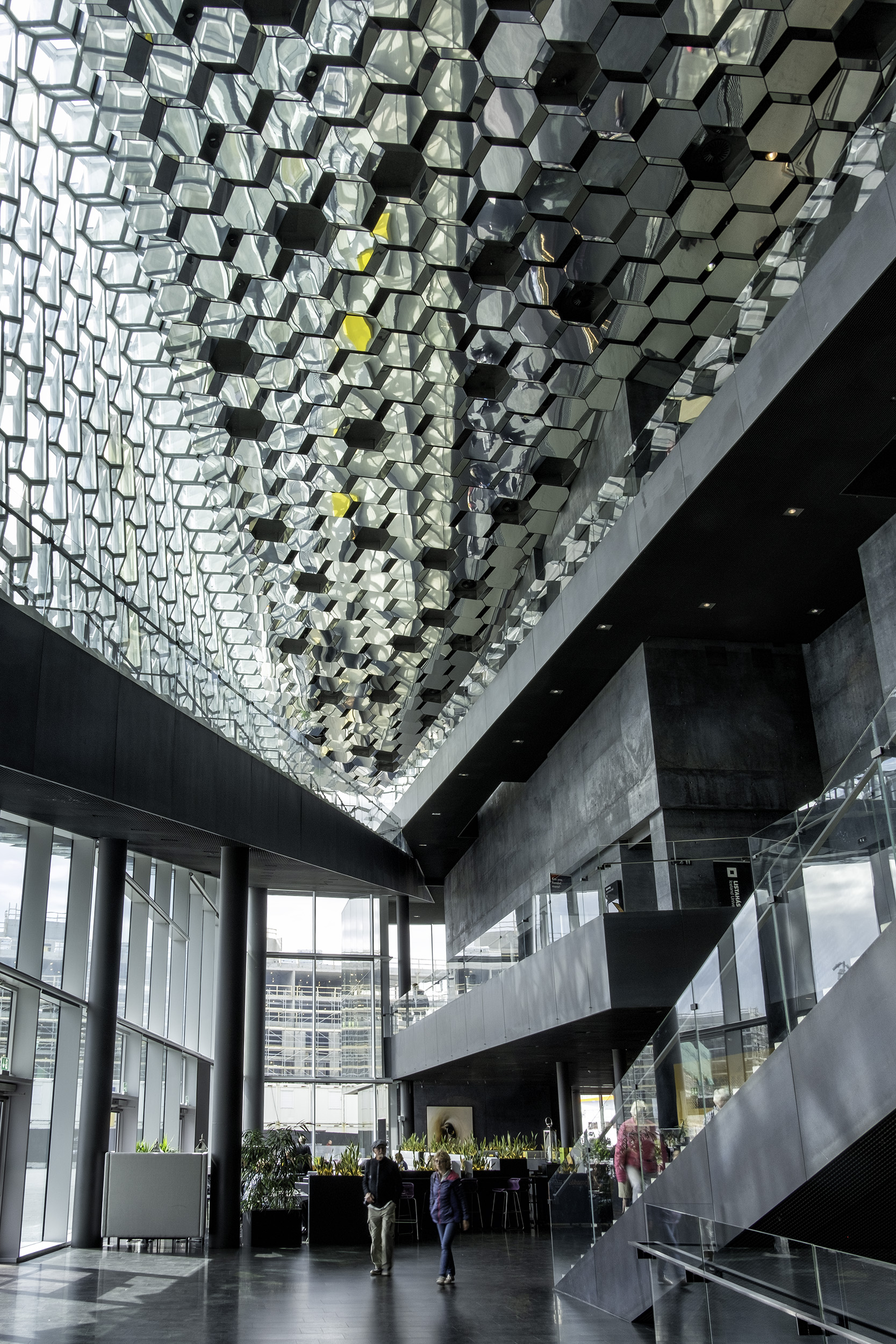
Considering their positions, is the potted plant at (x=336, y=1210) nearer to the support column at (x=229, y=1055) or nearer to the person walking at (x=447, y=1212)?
the support column at (x=229, y=1055)

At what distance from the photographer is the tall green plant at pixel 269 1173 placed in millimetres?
12445

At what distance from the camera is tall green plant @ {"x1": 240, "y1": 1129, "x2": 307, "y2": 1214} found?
1245 centimetres

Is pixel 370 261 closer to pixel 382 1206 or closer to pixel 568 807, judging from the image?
pixel 382 1206

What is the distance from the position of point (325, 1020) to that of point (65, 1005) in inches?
503

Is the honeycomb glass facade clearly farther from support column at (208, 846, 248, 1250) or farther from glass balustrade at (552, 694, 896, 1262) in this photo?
glass balustrade at (552, 694, 896, 1262)

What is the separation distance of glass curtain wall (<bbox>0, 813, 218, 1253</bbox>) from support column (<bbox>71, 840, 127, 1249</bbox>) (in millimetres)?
297

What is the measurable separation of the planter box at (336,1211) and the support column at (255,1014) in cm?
489

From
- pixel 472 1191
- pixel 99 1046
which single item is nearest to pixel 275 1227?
pixel 99 1046

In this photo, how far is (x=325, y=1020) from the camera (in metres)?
23.9

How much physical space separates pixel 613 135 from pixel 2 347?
580 centimetres

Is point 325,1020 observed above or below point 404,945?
below

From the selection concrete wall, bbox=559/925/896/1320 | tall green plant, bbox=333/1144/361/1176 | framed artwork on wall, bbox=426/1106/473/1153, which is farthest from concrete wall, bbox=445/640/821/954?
framed artwork on wall, bbox=426/1106/473/1153

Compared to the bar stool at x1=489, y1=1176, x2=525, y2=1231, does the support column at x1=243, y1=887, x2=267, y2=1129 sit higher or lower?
higher

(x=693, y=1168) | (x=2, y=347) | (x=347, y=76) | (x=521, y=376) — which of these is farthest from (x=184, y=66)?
(x=693, y=1168)
